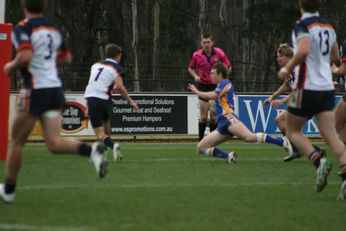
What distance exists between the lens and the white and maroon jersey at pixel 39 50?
26.0 feet

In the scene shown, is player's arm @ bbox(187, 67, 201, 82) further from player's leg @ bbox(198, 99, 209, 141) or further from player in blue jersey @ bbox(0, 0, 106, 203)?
player in blue jersey @ bbox(0, 0, 106, 203)

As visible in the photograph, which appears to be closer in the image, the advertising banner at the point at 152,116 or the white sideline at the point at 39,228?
the white sideline at the point at 39,228

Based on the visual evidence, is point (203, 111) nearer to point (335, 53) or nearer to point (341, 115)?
point (341, 115)

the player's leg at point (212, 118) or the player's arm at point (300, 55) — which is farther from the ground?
the player's arm at point (300, 55)

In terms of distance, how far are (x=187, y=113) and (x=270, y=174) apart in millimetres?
11583

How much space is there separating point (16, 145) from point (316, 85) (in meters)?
3.13

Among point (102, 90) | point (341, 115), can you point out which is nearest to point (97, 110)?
point (102, 90)

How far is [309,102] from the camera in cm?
862

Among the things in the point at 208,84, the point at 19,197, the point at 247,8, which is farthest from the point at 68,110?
the point at 247,8

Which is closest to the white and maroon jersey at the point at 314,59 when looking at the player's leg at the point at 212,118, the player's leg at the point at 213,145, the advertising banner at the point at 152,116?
the player's leg at the point at 213,145

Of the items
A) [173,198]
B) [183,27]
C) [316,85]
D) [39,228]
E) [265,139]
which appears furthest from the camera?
[183,27]

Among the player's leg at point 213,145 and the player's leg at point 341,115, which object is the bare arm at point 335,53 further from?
the player's leg at point 213,145

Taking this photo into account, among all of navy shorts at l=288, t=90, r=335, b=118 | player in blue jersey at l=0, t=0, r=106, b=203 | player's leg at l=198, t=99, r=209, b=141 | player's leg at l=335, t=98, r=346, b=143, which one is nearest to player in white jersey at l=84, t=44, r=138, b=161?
player's leg at l=335, t=98, r=346, b=143

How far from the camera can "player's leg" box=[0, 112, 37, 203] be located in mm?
7934
